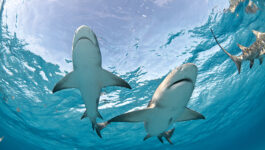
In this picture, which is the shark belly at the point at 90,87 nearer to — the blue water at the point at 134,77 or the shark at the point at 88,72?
the shark at the point at 88,72

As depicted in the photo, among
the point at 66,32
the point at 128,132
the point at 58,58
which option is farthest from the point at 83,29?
the point at 128,132

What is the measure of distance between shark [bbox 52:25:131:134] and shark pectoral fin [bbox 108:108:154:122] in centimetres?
79

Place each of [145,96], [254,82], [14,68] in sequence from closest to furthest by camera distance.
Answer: [14,68] < [145,96] < [254,82]

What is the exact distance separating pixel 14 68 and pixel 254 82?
89.1ft

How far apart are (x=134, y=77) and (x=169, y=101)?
390 inches

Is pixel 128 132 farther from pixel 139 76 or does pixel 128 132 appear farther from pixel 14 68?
pixel 14 68

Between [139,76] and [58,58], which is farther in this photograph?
[139,76]

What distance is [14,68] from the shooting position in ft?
41.4

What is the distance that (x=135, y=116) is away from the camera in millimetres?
3893

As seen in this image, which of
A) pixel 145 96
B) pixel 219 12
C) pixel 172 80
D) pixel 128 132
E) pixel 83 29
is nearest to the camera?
pixel 172 80

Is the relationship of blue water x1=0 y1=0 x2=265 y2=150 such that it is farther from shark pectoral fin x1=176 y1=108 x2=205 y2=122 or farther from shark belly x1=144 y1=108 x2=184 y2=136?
shark belly x1=144 y1=108 x2=184 y2=136

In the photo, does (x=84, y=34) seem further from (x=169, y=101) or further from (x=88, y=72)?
(x=169, y=101)

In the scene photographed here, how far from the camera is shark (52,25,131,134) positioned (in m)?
3.65

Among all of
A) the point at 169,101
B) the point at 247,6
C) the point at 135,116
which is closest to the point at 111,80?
the point at 135,116
